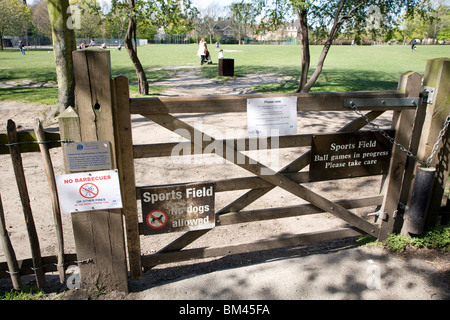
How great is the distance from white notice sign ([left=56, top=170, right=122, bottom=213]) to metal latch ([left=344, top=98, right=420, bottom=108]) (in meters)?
2.17

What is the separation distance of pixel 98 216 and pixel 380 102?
2.73m

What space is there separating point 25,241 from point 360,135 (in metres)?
3.91

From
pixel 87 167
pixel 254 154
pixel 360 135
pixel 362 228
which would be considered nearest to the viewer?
pixel 87 167

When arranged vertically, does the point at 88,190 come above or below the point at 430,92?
below

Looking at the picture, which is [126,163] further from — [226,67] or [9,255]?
[226,67]

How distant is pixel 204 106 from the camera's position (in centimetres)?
297

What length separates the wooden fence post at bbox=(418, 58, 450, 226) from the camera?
Answer: 3.46 metres

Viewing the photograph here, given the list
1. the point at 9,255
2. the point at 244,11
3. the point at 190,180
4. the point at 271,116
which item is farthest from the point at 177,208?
the point at 244,11

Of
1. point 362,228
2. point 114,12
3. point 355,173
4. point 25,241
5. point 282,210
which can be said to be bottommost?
point 25,241

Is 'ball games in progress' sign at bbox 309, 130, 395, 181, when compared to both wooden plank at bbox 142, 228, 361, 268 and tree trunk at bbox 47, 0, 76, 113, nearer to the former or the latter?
wooden plank at bbox 142, 228, 361, 268

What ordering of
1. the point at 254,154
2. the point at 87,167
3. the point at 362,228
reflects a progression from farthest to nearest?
the point at 254,154 < the point at 362,228 < the point at 87,167

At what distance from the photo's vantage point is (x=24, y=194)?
2834 millimetres

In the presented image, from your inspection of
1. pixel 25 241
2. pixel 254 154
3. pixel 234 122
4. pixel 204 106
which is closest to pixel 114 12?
pixel 234 122
